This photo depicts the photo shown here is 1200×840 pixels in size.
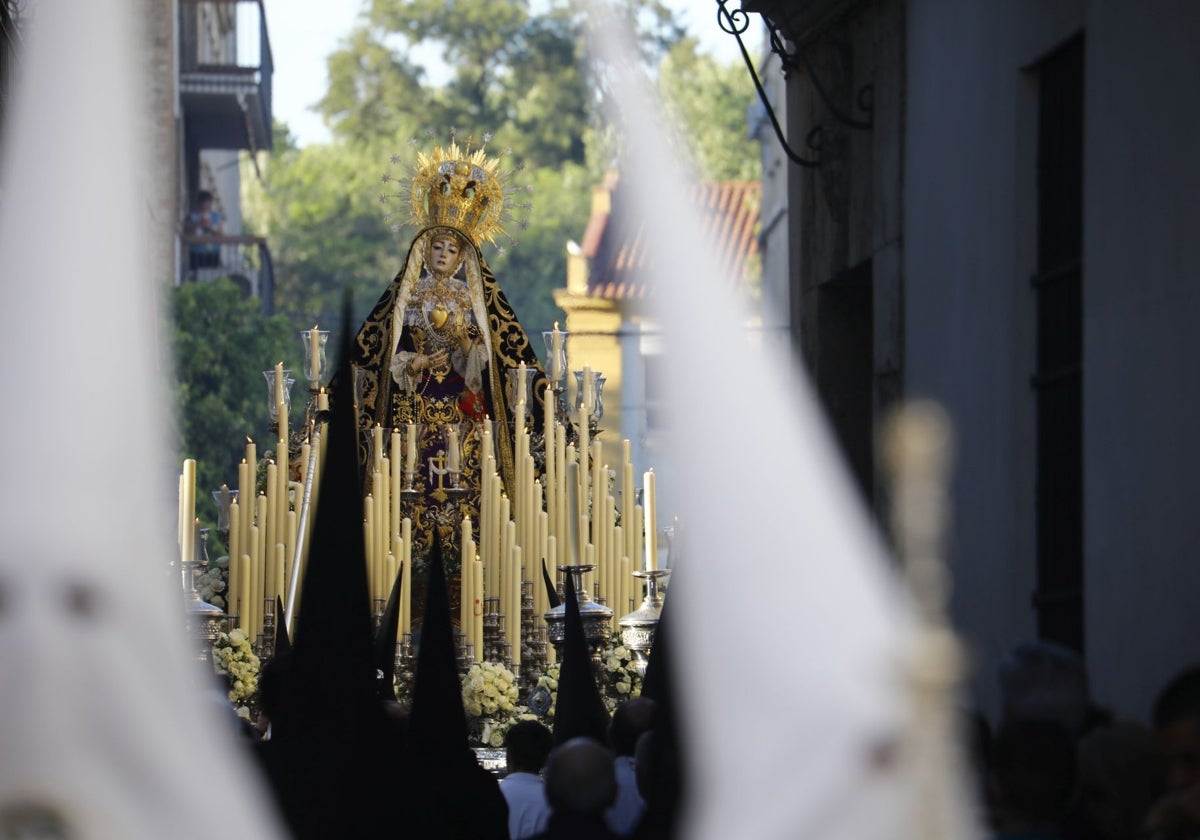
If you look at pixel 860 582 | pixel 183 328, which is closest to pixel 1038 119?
pixel 860 582

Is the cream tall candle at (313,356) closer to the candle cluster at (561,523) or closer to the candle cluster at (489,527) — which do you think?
the candle cluster at (489,527)

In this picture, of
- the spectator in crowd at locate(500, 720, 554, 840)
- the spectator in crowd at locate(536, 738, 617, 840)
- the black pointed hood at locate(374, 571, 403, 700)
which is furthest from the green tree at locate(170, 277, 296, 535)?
the spectator in crowd at locate(536, 738, 617, 840)

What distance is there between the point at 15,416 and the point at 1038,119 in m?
4.58

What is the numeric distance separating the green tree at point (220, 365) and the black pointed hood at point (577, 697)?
22509 mm

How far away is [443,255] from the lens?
1450 cm

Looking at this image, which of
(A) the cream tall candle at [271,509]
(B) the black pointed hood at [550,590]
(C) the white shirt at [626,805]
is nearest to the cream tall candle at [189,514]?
(A) the cream tall candle at [271,509]

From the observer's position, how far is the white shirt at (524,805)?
733cm

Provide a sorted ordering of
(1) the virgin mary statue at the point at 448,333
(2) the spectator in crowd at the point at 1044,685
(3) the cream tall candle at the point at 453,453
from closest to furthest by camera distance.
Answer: (2) the spectator in crowd at the point at 1044,685 → (3) the cream tall candle at the point at 453,453 → (1) the virgin mary statue at the point at 448,333

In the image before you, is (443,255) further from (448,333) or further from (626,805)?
(626,805)

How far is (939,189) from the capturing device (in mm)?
8719

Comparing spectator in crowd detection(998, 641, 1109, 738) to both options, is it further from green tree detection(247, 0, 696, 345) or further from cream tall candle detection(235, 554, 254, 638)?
green tree detection(247, 0, 696, 345)

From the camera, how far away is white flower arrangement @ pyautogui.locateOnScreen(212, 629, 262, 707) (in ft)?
35.4

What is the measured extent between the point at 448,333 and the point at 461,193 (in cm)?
77

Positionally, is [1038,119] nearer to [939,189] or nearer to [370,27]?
[939,189]
